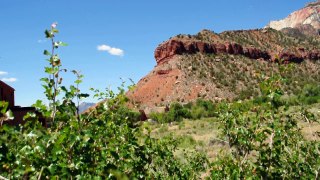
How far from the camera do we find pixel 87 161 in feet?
13.6

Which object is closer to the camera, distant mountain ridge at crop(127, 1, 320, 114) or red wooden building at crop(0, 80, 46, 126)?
red wooden building at crop(0, 80, 46, 126)

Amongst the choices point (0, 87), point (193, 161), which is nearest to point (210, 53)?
point (0, 87)

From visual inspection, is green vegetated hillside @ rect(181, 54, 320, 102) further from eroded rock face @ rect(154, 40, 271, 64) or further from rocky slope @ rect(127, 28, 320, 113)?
eroded rock face @ rect(154, 40, 271, 64)

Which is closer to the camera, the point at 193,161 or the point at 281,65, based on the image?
the point at 281,65

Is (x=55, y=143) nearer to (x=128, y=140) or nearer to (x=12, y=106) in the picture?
(x=128, y=140)

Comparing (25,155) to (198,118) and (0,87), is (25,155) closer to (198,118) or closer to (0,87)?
(0,87)

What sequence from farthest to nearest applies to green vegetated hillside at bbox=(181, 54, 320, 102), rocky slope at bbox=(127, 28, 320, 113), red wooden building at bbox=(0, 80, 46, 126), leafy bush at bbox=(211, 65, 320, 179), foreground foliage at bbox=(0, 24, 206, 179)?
rocky slope at bbox=(127, 28, 320, 113), green vegetated hillside at bbox=(181, 54, 320, 102), red wooden building at bbox=(0, 80, 46, 126), leafy bush at bbox=(211, 65, 320, 179), foreground foliage at bbox=(0, 24, 206, 179)

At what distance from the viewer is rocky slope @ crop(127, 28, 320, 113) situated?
3095 inches

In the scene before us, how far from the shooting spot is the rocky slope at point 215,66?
258 feet

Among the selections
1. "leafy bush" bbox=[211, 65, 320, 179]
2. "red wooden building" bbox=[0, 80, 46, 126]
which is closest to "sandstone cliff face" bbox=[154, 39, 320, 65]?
"red wooden building" bbox=[0, 80, 46, 126]

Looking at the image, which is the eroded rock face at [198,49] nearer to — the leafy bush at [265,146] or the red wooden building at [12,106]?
the red wooden building at [12,106]

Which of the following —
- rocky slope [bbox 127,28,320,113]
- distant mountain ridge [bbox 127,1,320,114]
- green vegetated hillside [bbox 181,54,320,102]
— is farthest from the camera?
rocky slope [bbox 127,28,320,113]

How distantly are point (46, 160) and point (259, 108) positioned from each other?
3.54 m

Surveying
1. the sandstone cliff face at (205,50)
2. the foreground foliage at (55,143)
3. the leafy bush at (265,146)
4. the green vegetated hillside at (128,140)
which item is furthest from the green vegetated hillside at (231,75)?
the foreground foliage at (55,143)
